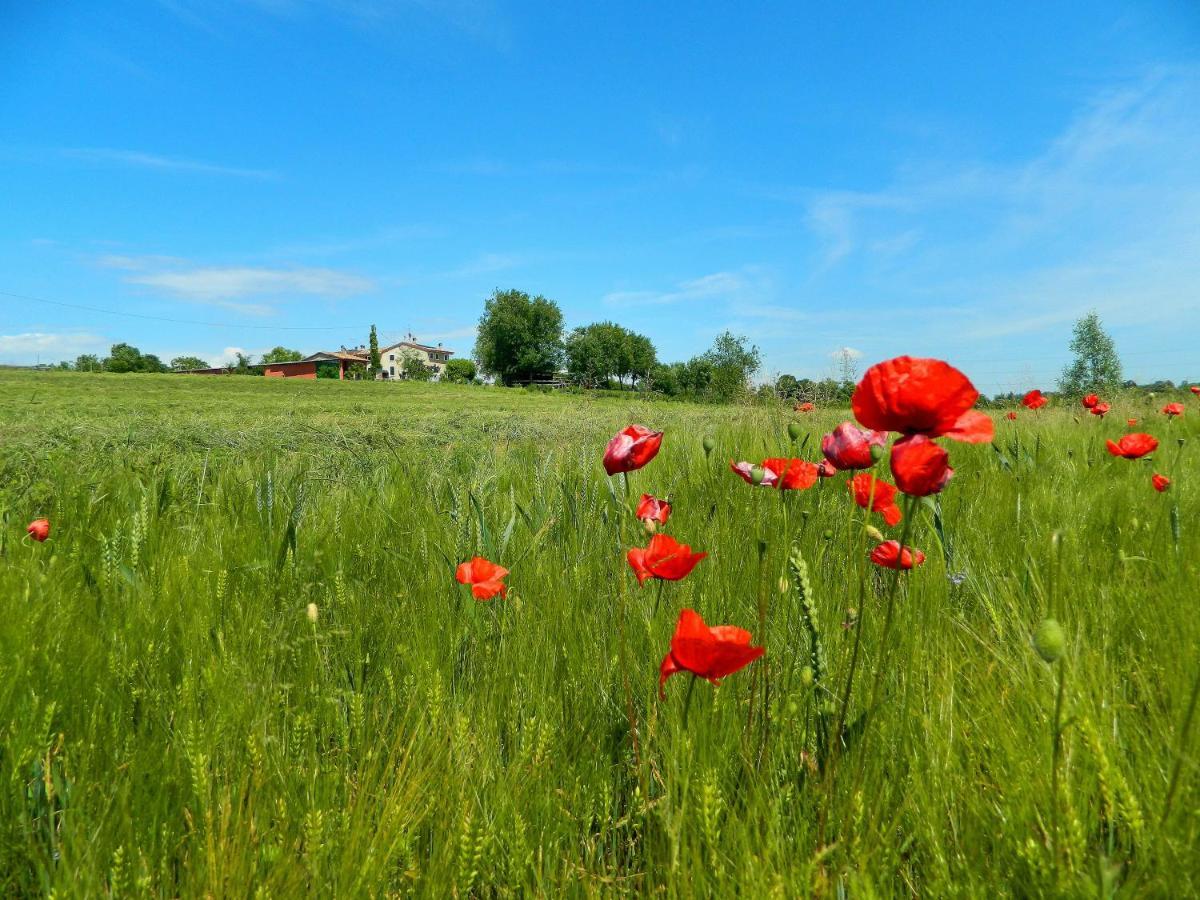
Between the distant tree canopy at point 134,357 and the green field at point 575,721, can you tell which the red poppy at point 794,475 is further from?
the distant tree canopy at point 134,357

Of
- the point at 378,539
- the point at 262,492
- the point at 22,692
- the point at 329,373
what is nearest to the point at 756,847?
the point at 22,692

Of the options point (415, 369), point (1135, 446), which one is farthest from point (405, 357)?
point (1135, 446)

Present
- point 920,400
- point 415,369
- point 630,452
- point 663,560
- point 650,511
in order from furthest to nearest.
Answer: point 415,369, point 650,511, point 630,452, point 663,560, point 920,400

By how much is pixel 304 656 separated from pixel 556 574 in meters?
0.59

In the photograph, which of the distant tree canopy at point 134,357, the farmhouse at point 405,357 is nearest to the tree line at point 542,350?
the farmhouse at point 405,357

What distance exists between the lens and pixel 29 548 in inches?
70.7

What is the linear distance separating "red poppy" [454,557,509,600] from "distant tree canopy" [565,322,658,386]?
207 ft

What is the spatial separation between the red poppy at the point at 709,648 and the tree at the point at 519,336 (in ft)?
210

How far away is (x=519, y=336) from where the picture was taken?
63906 mm

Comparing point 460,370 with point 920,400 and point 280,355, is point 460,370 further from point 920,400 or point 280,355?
→ point 920,400

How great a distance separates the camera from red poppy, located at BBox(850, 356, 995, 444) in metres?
0.69

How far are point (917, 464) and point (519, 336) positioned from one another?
213 ft

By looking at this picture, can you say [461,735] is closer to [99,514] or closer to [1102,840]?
[1102,840]

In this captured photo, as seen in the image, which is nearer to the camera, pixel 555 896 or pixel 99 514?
pixel 555 896
